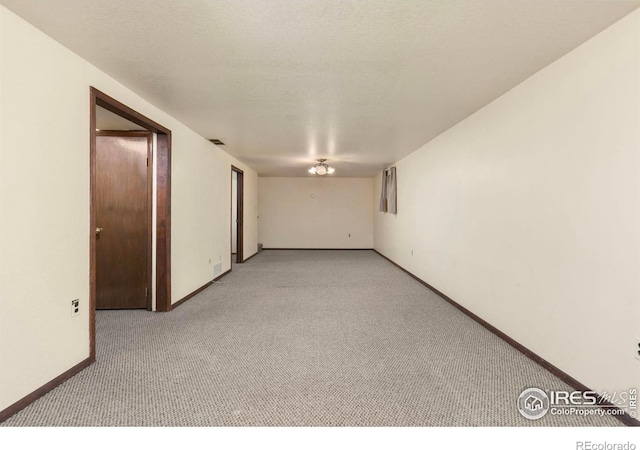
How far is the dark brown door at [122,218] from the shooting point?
3.62 m

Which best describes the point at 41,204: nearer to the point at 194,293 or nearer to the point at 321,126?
the point at 194,293

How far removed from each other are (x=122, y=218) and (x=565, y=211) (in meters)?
4.19

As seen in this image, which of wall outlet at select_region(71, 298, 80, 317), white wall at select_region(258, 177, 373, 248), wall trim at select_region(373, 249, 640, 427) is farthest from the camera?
white wall at select_region(258, 177, 373, 248)

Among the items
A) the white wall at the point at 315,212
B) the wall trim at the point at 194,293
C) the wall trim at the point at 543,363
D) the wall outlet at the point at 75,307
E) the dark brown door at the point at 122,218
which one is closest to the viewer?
the wall trim at the point at 543,363

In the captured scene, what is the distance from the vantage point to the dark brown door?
11.9 ft

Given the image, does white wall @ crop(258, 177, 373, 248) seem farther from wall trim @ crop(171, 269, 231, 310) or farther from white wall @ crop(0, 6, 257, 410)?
white wall @ crop(0, 6, 257, 410)

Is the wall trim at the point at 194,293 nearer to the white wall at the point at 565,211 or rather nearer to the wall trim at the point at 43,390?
the wall trim at the point at 43,390

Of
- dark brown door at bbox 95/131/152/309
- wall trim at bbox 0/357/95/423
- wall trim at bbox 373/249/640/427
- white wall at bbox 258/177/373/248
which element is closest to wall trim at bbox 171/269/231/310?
dark brown door at bbox 95/131/152/309

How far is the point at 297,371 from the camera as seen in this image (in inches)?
89.4

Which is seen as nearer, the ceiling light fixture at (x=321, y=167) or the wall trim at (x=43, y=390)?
the wall trim at (x=43, y=390)

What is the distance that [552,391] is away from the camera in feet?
6.64

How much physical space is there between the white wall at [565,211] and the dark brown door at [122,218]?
3.63 m

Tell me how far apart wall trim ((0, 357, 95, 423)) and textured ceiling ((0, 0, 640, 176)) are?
85.6 inches

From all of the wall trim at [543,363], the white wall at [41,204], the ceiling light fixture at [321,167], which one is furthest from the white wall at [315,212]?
the white wall at [41,204]
